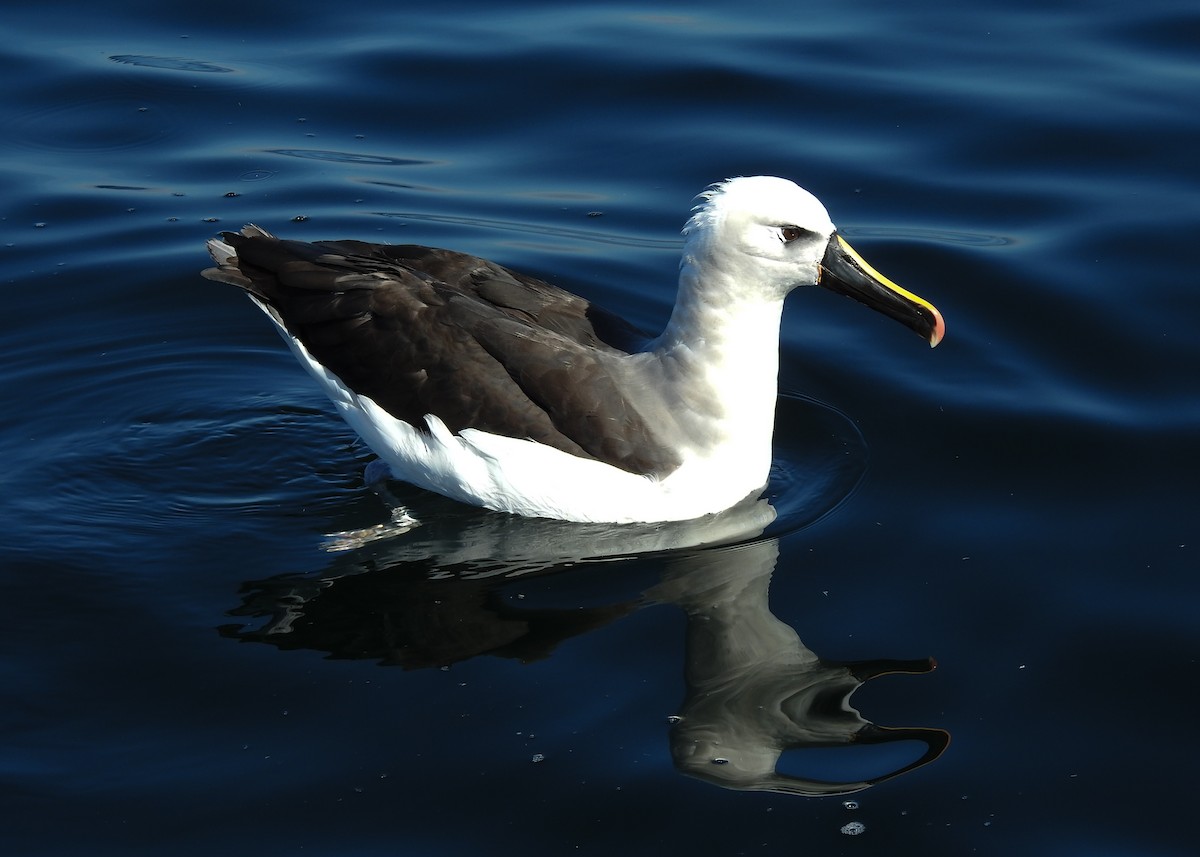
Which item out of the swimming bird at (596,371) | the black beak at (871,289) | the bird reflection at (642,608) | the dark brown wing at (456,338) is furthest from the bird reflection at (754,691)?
the black beak at (871,289)

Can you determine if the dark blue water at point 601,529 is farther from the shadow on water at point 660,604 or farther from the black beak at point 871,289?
the black beak at point 871,289

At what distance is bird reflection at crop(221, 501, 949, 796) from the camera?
6531 millimetres

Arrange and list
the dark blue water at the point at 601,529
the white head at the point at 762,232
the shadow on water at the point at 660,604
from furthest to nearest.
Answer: the white head at the point at 762,232 < the shadow on water at the point at 660,604 < the dark blue water at the point at 601,529

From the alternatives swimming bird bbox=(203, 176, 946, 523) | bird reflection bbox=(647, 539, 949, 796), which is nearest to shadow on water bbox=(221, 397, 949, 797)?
bird reflection bbox=(647, 539, 949, 796)

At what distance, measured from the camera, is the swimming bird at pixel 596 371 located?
7.73 meters

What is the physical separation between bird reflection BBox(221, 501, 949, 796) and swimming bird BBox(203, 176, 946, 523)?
0.31 meters

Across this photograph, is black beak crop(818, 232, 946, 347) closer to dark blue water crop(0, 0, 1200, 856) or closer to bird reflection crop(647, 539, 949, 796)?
dark blue water crop(0, 0, 1200, 856)

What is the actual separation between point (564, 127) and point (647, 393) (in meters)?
5.34

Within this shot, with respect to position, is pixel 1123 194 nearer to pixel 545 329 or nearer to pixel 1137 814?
pixel 545 329

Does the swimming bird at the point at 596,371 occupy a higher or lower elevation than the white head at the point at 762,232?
lower

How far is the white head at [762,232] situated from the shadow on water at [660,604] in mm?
1302

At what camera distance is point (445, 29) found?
14156 mm

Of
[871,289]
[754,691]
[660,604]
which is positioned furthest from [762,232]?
[754,691]

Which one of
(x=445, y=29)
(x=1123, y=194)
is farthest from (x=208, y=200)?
(x=1123, y=194)
